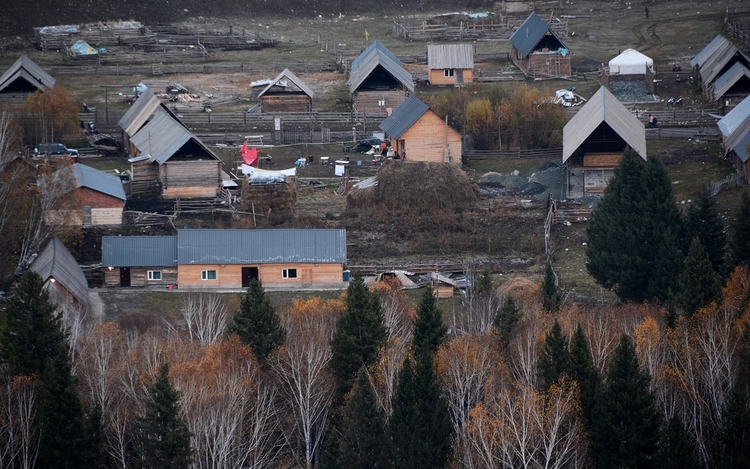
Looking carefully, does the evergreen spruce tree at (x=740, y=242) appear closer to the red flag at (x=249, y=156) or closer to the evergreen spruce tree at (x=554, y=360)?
the evergreen spruce tree at (x=554, y=360)

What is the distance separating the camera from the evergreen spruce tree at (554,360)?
118 feet

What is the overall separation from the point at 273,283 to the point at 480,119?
62.9ft

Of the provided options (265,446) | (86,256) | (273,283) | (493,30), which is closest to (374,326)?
(265,446)

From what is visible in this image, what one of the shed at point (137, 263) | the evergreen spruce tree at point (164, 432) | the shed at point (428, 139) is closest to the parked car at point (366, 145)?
the shed at point (428, 139)

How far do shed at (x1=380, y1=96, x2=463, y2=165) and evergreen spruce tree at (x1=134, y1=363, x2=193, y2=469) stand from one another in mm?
30898

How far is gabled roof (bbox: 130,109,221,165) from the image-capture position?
194 ft

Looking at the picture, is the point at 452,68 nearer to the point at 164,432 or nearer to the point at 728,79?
the point at 728,79

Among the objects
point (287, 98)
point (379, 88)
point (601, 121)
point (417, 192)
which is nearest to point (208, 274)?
point (417, 192)

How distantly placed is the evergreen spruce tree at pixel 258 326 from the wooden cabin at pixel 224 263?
1018cm

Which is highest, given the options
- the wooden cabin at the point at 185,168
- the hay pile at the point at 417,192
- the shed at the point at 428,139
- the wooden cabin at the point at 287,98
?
the wooden cabin at the point at 287,98

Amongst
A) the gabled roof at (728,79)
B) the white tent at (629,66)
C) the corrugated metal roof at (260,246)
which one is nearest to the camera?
the corrugated metal roof at (260,246)

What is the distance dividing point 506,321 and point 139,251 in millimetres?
16721

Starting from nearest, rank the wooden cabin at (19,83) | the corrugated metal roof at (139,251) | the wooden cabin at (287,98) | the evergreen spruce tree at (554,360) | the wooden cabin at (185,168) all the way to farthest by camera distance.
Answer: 1. the evergreen spruce tree at (554,360)
2. the corrugated metal roof at (139,251)
3. the wooden cabin at (185,168)
4. the wooden cabin at (19,83)
5. the wooden cabin at (287,98)

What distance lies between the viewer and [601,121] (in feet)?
189
